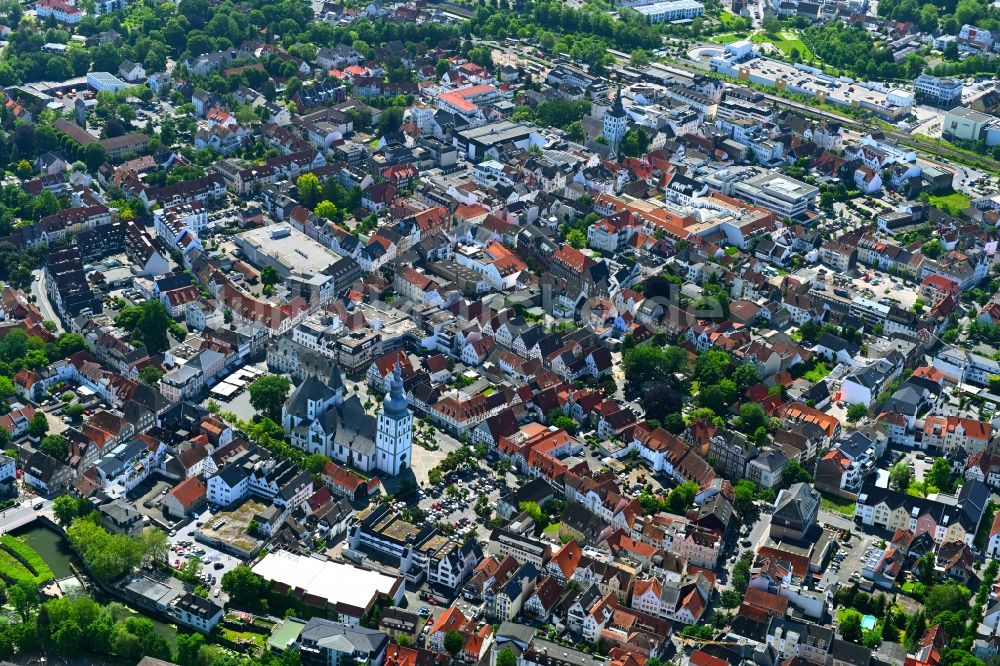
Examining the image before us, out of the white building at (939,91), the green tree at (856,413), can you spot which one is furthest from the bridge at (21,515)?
the white building at (939,91)

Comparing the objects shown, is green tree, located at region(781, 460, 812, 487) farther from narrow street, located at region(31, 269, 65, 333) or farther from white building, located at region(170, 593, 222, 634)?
narrow street, located at region(31, 269, 65, 333)

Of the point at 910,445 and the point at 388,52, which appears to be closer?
the point at 910,445

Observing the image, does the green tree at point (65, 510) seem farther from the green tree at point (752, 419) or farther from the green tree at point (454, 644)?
the green tree at point (752, 419)

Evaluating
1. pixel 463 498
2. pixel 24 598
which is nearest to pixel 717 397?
pixel 463 498

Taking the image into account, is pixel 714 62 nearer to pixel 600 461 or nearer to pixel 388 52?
pixel 388 52

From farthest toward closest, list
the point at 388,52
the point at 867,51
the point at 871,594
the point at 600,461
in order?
1. the point at 867,51
2. the point at 388,52
3. the point at 600,461
4. the point at 871,594

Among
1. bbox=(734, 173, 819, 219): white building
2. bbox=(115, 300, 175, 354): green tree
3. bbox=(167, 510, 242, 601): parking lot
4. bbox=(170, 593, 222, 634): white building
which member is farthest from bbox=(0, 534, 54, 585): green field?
bbox=(734, 173, 819, 219): white building

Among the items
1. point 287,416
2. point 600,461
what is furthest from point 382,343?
point 600,461
